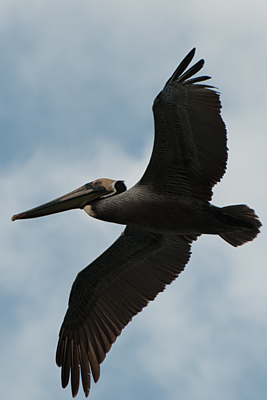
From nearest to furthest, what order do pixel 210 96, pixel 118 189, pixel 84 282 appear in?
pixel 210 96 → pixel 118 189 → pixel 84 282

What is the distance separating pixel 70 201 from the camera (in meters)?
8.72

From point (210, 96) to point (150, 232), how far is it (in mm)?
2351

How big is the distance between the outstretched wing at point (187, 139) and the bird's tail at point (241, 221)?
0.36m

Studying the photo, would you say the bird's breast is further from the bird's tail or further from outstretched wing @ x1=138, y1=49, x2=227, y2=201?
the bird's tail

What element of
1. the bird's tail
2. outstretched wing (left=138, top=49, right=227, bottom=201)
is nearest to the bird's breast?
outstretched wing (left=138, top=49, right=227, bottom=201)

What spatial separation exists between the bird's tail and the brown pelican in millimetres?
14

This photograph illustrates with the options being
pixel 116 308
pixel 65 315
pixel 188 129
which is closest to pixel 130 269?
pixel 116 308

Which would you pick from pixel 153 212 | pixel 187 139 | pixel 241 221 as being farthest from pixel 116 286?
pixel 187 139

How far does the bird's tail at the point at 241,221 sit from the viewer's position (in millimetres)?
8211

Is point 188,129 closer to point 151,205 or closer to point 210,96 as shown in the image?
point 210,96

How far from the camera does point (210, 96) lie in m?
7.82

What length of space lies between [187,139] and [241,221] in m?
1.35

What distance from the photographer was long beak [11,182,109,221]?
28.3 feet

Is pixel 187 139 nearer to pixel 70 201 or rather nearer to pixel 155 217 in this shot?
pixel 155 217
